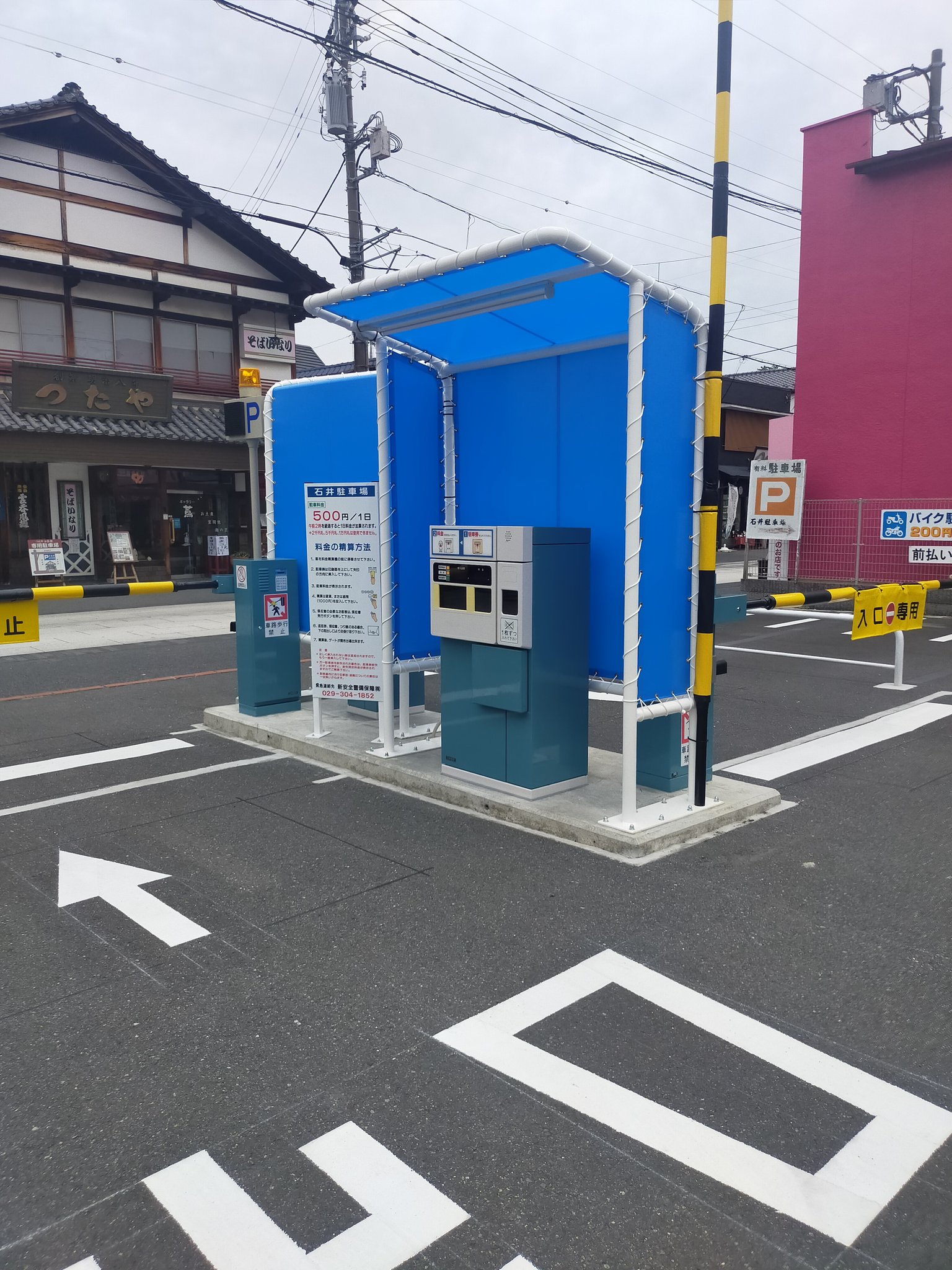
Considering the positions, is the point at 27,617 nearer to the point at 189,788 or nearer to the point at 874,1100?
the point at 189,788

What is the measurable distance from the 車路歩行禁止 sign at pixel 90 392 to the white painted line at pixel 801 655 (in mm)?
14644

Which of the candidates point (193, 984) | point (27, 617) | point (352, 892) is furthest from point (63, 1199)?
point (27, 617)

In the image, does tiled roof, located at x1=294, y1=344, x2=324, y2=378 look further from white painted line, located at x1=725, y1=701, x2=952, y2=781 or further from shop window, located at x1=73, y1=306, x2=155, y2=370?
white painted line, located at x1=725, y1=701, x2=952, y2=781

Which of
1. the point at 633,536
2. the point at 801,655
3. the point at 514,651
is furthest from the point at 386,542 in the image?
the point at 801,655

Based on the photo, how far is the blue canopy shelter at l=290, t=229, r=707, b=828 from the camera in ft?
15.6

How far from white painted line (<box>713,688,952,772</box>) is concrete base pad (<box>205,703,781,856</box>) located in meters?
0.64

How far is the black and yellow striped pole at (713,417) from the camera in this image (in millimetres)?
4672

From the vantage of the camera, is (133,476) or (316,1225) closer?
(316,1225)

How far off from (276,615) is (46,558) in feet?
46.7

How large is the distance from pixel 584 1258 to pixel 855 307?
57.8 ft

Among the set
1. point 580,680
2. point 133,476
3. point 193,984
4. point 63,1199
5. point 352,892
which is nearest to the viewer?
point 63,1199

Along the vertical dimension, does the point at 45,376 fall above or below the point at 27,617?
above

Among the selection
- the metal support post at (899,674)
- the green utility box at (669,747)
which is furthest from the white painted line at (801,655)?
the green utility box at (669,747)

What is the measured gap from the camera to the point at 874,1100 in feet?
9.41
